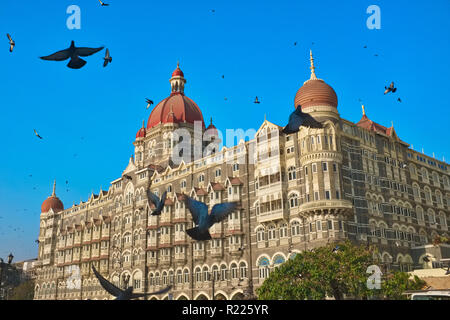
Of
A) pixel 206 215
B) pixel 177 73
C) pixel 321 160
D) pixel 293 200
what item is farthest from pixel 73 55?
pixel 177 73

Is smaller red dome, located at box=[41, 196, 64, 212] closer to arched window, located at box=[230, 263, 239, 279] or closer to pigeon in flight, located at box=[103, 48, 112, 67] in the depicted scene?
arched window, located at box=[230, 263, 239, 279]

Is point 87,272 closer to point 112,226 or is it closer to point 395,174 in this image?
point 112,226

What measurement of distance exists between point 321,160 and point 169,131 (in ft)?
115

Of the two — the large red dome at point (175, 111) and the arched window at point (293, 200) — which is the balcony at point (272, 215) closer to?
the arched window at point (293, 200)

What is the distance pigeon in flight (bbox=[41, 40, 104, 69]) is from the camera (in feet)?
68.4

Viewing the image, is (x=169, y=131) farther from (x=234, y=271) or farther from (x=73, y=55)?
(x=73, y=55)

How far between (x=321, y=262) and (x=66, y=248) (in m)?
67.8

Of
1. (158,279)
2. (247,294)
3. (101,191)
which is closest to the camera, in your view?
(247,294)

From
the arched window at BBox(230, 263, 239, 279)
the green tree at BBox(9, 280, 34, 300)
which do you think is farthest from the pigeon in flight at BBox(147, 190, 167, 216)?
the green tree at BBox(9, 280, 34, 300)

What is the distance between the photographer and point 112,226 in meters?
82.5

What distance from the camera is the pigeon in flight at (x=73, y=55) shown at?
821 inches

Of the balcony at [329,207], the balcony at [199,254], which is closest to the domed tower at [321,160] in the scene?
the balcony at [329,207]
